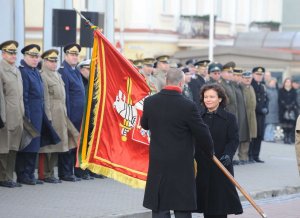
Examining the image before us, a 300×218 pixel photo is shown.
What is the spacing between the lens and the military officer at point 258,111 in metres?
20.8

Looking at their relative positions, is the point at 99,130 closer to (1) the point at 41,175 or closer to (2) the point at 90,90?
(2) the point at 90,90

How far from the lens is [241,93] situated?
66.2 feet

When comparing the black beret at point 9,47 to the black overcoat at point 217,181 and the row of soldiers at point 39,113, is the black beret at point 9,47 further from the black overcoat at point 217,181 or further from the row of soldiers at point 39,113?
the black overcoat at point 217,181

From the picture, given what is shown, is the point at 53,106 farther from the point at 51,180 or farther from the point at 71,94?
the point at 51,180

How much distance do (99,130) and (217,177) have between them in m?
1.74

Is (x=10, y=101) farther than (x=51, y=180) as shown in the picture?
No

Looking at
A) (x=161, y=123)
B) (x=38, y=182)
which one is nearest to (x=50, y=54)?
(x=38, y=182)

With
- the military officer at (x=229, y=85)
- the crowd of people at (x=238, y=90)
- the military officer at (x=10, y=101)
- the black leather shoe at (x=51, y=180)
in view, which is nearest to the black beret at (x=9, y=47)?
the military officer at (x=10, y=101)

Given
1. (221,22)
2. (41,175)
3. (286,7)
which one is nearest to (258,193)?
(41,175)

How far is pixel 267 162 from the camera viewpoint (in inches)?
845

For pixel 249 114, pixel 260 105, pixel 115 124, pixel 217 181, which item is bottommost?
pixel 249 114

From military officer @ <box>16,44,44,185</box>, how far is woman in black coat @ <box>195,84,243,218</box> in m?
4.61

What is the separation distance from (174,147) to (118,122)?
74.5 inches

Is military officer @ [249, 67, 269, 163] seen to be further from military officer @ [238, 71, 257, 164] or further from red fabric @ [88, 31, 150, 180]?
red fabric @ [88, 31, 150, 180]
